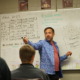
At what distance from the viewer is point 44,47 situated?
3.47 metres

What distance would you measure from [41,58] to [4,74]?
6.64ft

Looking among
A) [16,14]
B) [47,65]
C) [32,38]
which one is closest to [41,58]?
[47,65]

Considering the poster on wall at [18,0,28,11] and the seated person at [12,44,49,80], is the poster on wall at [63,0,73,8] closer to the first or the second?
the poster on wall at [18,0,28,11]

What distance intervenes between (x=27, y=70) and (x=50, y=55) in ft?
5.12

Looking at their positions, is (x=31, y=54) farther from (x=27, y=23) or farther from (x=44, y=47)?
(x=27, y=23)

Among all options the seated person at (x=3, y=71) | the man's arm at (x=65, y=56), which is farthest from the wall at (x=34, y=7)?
the seated person at (x=3, y=71)

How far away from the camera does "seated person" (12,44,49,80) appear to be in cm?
185

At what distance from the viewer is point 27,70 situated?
1886 mm

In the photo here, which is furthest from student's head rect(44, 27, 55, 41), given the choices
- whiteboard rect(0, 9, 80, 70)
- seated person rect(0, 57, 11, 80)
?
seated person rect(0, 57, 11, 80)

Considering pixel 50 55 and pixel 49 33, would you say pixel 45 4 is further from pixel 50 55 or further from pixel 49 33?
pixel 50 55

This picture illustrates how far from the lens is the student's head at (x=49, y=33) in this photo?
139 inches

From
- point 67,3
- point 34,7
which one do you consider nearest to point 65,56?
point 67,3

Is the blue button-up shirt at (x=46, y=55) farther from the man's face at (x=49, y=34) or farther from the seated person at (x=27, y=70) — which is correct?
the seated person at (x=27, y=70)

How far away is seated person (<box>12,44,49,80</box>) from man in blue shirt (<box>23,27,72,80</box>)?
1466 millimetres
